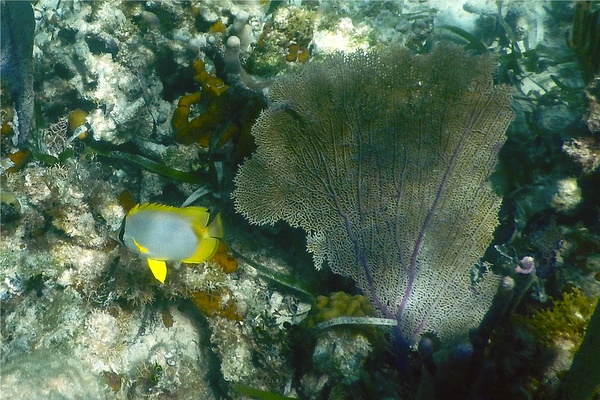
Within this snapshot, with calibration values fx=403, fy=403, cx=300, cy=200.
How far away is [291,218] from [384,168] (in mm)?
827

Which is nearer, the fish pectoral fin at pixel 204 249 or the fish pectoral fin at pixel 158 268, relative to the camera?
the fish pectoral fin at pixel 204 249

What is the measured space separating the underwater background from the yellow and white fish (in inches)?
1.7

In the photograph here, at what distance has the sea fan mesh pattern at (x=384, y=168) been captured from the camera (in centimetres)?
309

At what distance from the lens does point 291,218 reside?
3102 millimetres

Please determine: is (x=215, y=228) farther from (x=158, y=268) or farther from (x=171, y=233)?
(x=158, y=268)

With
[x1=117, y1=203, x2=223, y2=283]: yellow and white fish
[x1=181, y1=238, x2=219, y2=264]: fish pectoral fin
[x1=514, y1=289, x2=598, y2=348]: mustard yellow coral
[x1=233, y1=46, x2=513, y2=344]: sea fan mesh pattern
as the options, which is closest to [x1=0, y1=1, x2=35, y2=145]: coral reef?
[x1=117, y1=203, x2=223, y2=283]: yellow and white fish

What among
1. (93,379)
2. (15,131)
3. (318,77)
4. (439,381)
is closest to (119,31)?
(15,131)

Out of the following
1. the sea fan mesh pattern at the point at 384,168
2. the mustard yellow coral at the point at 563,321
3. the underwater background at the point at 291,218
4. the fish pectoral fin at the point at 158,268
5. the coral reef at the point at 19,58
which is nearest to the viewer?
the mustard yellow coral at the point at 563,321

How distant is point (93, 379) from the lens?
3.28m

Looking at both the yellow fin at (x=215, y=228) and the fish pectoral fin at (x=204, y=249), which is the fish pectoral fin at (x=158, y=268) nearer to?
the fish pectoral fin at (x=204, y=249)

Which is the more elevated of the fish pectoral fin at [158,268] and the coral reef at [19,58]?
the coral reef at [19,58]

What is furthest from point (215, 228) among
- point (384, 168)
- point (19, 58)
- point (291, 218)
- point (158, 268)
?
point (19, 58)

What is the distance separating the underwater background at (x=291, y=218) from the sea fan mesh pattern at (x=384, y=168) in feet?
0.05

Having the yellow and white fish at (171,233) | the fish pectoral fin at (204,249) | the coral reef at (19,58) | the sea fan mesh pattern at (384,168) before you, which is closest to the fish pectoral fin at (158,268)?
the yellow and white fish at (171,233)
